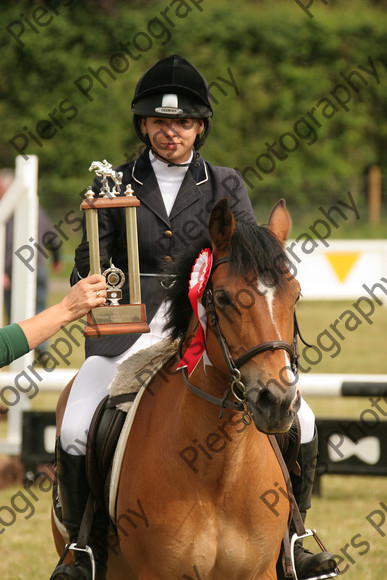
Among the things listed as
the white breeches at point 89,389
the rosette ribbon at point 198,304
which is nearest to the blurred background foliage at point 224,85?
the white breeches at point 89,389

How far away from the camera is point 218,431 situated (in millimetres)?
3086

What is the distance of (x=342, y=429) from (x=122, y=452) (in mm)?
3619

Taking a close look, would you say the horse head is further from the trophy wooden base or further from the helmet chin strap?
the helmet chin strap

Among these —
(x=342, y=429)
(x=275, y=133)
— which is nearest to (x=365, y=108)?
(x=275, y=133)

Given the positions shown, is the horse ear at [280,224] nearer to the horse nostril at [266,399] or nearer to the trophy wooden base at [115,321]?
the trophy wooden base at [115,321]

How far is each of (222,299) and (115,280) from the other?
66 centimetres

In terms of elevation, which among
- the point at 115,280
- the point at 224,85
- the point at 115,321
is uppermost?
the point at 224,85

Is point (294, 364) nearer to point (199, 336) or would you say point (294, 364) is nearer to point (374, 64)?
point (199, 336)

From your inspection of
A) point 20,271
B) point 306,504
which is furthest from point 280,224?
point 20,271

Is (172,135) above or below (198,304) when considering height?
above

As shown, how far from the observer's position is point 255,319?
282cm

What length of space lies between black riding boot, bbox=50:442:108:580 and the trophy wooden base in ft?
1.92

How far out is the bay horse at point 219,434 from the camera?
9.30 ft

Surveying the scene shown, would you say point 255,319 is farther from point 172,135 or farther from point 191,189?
point 172,135
